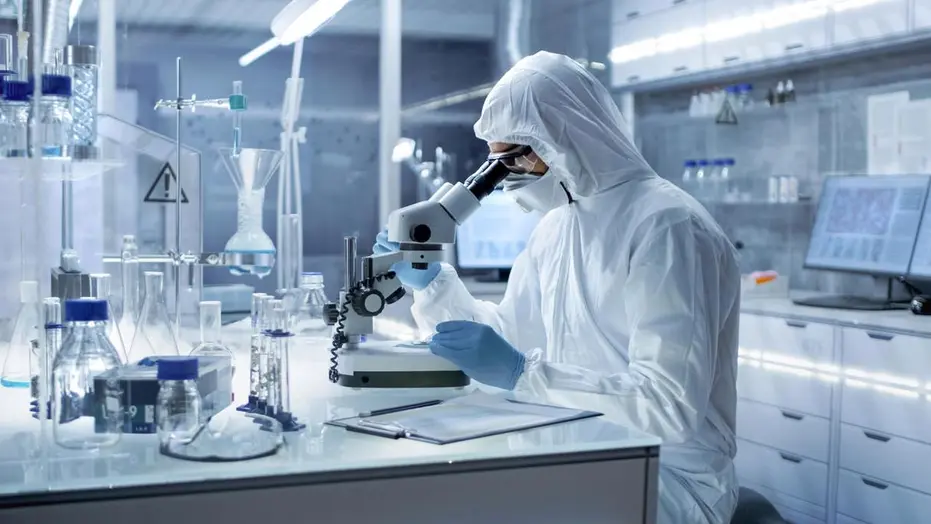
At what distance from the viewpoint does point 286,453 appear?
1.27 metres

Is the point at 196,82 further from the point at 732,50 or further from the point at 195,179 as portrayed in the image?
the point at 732,50

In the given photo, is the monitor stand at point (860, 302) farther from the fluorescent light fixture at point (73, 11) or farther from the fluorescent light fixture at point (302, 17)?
the fluorescent light fixture at point (73, 11)

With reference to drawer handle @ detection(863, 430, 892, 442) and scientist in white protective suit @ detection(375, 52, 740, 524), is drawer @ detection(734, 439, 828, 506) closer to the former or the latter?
drawer handle @ detection(863, 430, 892, 442)

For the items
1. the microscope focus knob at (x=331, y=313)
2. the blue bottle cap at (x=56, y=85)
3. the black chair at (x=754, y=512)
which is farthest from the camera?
the black chair at (x=754, y=512)

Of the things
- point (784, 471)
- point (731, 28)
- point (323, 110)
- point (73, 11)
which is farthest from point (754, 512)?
point (323, 110)

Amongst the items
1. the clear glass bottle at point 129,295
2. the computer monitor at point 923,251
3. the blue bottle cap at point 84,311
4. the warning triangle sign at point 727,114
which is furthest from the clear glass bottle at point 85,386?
the warning triangle sign at point 727,114

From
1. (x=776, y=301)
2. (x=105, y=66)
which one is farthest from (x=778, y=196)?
(x=105, y=66)

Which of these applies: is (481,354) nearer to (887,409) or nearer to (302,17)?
(302,17)

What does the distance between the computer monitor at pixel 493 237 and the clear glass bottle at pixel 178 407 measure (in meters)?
3.12

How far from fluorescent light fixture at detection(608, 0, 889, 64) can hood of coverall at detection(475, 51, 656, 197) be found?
68.7 inches

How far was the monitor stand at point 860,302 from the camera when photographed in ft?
10.9

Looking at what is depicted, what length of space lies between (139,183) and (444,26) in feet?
7.60

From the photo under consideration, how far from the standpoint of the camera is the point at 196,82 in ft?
14.2

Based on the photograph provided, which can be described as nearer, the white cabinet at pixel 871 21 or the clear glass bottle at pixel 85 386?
the clear glass bottle at pixel 85 386
